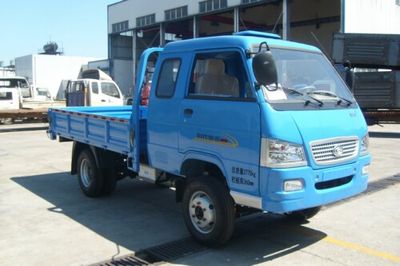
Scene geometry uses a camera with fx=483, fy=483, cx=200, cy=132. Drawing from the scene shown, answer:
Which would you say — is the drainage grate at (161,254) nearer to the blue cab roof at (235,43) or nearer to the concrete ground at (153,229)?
the concrete ground at (153,229)

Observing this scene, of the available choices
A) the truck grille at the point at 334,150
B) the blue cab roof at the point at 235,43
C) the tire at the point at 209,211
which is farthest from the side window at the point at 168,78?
the truck grille at the point at 334,150

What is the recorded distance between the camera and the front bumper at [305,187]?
4684 mm

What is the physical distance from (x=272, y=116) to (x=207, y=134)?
34.4 inches

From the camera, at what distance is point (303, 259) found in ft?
16.8

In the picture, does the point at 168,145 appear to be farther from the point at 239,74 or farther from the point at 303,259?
the point at 303,259

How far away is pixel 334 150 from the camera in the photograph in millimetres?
5129

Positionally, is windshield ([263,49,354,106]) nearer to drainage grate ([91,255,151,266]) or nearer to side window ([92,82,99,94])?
drainage grate ([91,255,151,266])

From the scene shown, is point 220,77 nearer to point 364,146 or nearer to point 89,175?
point 364,146

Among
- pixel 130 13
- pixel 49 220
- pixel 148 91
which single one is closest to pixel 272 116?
pixel 148 91

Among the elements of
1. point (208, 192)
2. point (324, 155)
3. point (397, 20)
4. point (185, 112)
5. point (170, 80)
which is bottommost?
point (208, 192)

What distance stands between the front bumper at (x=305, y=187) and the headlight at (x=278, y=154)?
0.06m

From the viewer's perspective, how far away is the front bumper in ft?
15.4

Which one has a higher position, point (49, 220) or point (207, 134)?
point (207, 134)

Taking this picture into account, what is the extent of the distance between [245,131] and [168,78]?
156cm
